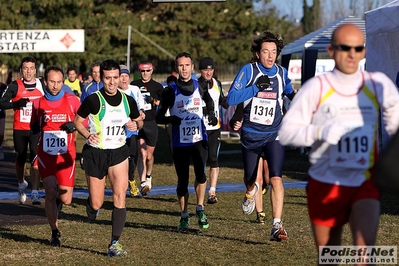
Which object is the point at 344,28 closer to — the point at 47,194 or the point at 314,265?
the point at 314,265

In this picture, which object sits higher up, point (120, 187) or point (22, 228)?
point (120, 187)

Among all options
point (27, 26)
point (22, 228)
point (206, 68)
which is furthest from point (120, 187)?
point (27, 26)

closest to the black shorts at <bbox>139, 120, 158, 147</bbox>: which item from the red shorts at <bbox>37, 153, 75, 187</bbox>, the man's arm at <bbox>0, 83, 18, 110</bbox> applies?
the man's arm at <bbox>0, 83, 18, 110</bbox>

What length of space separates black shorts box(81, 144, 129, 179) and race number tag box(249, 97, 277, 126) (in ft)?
5.51

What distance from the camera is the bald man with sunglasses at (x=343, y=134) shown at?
5410 millimetres

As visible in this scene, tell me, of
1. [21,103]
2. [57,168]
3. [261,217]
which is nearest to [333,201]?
[57,168]

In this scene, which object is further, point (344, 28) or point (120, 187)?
point (120, 187)

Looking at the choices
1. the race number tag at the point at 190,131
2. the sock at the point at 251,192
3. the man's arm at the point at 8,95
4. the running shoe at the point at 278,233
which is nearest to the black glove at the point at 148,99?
the man's arm at the point at 8,95

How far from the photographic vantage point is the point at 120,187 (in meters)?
8.49

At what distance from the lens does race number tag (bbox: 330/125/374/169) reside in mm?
5449

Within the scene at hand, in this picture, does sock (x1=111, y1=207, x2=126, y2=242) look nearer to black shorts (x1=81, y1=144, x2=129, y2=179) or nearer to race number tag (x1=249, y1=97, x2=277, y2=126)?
black shorts (x1=81, y1=144, x2=129, y2=179)

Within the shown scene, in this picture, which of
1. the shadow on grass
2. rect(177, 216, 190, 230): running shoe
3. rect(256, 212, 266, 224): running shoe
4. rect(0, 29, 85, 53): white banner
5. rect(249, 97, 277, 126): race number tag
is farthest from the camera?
rect(0, 29, 85, 53): white banner

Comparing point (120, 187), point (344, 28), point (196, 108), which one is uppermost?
point (344, 28)

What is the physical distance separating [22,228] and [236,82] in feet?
10.5
